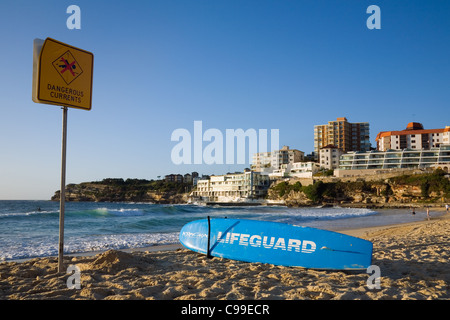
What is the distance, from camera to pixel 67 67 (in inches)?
184

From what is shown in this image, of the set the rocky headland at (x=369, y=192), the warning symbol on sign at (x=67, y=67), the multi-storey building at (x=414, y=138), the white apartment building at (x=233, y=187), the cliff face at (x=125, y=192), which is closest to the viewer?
the warning symbol on sign at (x=67, y=67)

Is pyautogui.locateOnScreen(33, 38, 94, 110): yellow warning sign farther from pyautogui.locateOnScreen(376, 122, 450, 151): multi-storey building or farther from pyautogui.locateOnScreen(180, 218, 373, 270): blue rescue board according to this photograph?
pyautogui.locateOnScreen(376, 122, 450, 151): multi-storey building

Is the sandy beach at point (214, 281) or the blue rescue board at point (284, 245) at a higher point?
the blue rescue board at point (284, 245)

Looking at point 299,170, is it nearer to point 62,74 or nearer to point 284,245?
point 284,245

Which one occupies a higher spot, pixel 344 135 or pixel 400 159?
pixel 344 135

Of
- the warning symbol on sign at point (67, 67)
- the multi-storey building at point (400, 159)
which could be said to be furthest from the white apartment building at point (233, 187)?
the warning symbol on sign at point (67, 67)

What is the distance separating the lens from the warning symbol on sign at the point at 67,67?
4562 mm

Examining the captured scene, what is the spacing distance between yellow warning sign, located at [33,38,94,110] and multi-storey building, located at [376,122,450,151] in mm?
85548

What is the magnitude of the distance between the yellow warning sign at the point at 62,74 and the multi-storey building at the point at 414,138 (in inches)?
3368

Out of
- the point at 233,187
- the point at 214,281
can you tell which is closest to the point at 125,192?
the point at 233,187

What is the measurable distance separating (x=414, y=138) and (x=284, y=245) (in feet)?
283

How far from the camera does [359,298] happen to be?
12.2ft

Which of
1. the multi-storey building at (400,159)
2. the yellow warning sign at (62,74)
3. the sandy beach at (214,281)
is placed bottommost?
the sandy beach at (214,281)

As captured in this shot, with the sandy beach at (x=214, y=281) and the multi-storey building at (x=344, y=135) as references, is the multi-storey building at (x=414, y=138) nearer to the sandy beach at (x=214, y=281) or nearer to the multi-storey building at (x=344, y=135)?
the multi-storey building at (x=344, y=135)
